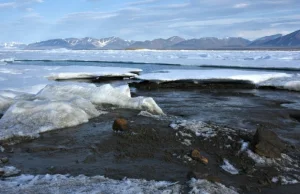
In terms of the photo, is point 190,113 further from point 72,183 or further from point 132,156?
point 72,183

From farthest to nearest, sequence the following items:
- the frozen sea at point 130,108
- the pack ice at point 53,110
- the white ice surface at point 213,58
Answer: the white ice surface at point 213,58, the pack ice at point 53,110, the frozen sea at point 130,108

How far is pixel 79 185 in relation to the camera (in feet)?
13.9

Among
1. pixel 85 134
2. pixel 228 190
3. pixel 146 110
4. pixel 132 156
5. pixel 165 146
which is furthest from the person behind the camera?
pixel 146 110

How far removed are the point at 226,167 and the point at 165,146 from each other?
3.92 feet

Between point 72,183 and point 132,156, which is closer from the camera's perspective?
point 72,183

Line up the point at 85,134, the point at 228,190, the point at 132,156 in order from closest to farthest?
the point at 228,190 → the point at 132,156 → the point at 85,134

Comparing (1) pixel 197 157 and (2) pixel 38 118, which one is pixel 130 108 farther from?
(1) pixel 197 157

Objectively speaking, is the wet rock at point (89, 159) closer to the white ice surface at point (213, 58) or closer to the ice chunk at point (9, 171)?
the ice chunk at point (9, 171)

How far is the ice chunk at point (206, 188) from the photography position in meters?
4.14

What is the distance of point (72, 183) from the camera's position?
430 centimetres

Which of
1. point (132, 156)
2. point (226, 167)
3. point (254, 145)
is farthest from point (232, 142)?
point (132, 156)

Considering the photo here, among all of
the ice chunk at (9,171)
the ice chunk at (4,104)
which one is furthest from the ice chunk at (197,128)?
the ice chunk at (4,104)

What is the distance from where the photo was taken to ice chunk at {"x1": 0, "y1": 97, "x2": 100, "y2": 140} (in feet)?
21.7

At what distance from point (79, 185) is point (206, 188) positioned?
1520 millimetres
